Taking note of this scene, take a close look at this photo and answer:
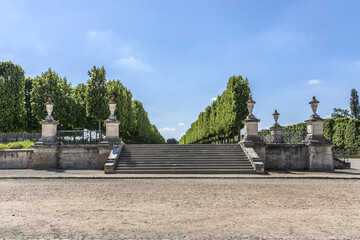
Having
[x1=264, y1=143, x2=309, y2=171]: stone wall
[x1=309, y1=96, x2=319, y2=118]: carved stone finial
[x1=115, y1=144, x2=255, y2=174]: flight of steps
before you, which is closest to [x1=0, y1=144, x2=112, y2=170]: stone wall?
[x1=115, y1=144, x2=255, y2=174]: flight of steps

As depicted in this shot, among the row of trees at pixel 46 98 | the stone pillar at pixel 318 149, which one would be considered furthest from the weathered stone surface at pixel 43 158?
the stone pillar at pixel 318 149

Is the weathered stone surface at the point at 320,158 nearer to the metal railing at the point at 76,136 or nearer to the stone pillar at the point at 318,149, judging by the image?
the stone pillar at the point at 318,149

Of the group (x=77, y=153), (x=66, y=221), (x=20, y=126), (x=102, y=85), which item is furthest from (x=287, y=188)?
(x=20, y=126)

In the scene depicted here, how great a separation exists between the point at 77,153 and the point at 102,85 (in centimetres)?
1249

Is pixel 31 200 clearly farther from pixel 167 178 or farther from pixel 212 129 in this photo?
pixel 212 129

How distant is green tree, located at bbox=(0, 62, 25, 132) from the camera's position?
27.6 m

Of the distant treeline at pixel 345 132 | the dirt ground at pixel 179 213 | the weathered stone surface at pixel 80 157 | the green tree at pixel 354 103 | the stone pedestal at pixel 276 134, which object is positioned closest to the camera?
the dirt ground at pixel 179 213

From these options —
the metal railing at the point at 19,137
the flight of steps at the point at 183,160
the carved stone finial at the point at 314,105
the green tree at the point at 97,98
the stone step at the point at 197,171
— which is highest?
the green tree at the point at 97,98

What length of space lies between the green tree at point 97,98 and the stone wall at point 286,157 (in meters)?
16.8

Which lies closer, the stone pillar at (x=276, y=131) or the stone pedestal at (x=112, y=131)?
the stone pedestal at (x=112, y=131)

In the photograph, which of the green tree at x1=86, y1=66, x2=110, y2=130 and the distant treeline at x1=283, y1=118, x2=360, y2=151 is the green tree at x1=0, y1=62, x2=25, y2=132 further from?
the distant treeline at x1=283, y1=118, x2=360, y2=151

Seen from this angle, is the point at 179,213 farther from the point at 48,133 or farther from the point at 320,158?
the point at 48,133

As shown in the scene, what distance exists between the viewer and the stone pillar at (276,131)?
18.5 metres

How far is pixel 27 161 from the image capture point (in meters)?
16.0
